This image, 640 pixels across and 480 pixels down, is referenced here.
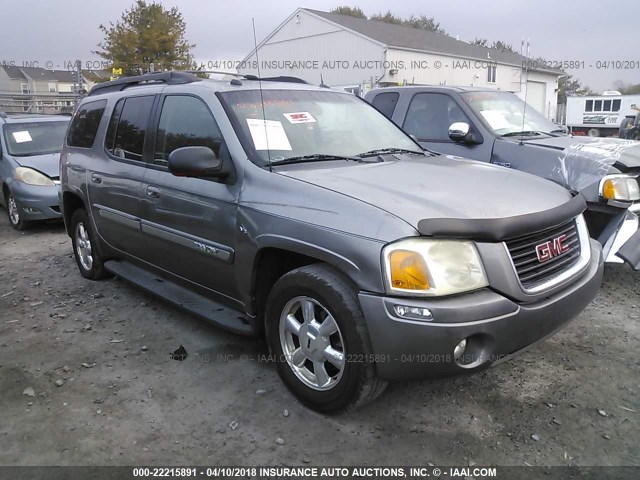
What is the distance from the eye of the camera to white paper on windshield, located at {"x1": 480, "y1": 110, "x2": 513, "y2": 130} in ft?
18.5

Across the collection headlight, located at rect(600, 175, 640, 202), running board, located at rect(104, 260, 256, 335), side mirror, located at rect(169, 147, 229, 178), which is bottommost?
running board, located at rect(104, 260, 256, 335)

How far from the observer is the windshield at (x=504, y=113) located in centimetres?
570

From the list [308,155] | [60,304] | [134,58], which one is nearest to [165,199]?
[308,155]

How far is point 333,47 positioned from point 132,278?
29.7 meters

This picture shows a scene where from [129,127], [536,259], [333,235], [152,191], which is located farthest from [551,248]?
[129,127]

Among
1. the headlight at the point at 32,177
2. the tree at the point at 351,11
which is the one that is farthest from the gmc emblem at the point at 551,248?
the tree at the point at 351,11

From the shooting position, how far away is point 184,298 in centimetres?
375

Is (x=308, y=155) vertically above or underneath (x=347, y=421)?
above

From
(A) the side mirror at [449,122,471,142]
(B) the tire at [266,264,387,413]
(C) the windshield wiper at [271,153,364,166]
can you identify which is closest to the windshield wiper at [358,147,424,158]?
(C) the windshield wiper at [271,153,364,166]

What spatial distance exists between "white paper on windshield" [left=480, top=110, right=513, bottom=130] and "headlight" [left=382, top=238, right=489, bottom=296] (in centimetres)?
362

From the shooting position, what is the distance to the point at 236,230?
3.12 metres

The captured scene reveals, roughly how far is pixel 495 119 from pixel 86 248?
4493 mm

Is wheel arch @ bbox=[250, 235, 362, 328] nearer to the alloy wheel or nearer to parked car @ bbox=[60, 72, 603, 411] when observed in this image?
parked car @ bbox=[60, 72, 603, 411]

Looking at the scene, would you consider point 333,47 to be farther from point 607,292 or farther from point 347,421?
point 347,421
